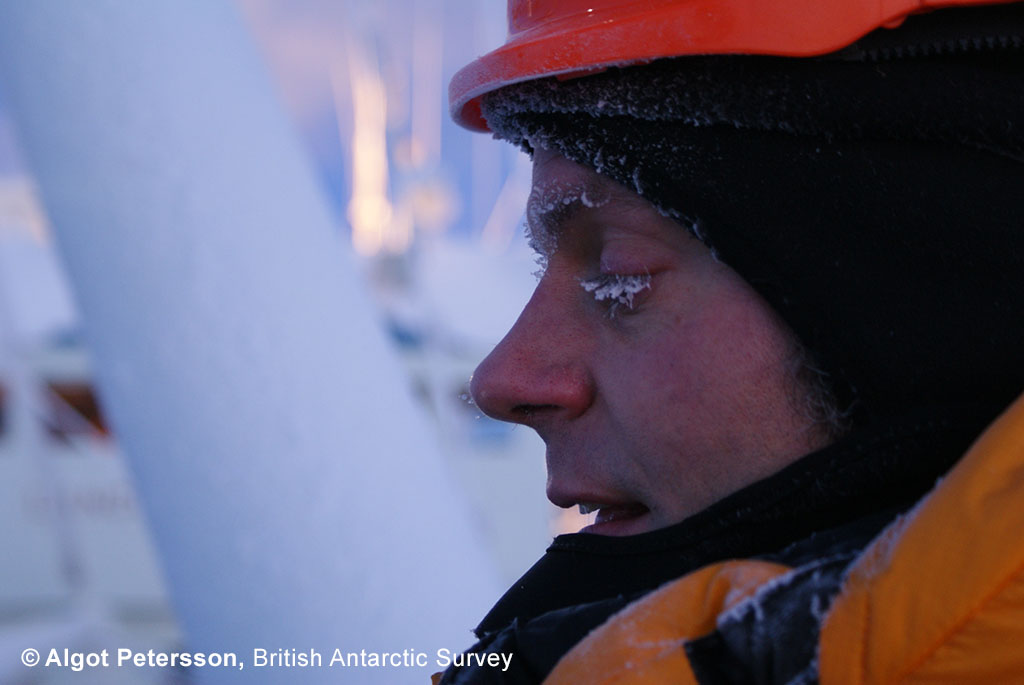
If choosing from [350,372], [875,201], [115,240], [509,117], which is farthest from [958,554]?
[115,240]

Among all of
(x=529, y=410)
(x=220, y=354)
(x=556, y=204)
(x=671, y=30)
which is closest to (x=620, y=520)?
(x=529, y=410)

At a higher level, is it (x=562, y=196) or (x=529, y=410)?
(x=562, y=196)

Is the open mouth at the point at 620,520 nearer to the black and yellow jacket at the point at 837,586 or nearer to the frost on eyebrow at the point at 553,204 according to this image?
the black and yellow jacket at the point at 837,586

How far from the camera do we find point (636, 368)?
3.57 feet

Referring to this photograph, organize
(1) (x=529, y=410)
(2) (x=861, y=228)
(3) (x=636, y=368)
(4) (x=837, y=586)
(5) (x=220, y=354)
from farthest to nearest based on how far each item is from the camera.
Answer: (5) (x=220, y=354)
(1) (x=529, y=410)
(3) (x=636, y=368)
(2) (x=861, y=228)
(4) (x=837, y=586)

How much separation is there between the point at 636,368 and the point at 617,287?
0.31 ft

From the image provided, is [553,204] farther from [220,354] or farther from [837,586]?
[220,354]

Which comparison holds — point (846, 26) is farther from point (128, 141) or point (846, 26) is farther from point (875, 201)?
point (128, 141)

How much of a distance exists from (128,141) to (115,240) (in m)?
0.18

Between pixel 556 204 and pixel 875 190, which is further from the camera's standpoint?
pixel 556 204

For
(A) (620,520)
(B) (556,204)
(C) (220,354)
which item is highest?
(C) (220,354)

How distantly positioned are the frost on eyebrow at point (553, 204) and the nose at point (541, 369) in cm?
6

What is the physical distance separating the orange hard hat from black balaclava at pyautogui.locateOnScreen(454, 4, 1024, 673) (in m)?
0.03

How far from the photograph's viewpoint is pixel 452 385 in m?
11.8
